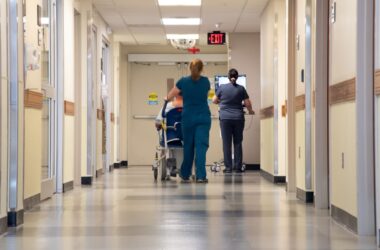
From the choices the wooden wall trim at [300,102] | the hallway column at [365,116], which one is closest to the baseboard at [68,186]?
the wooden wall trim at [300,102]

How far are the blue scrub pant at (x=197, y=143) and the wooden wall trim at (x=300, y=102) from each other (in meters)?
2.10

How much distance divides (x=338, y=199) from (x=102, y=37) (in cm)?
875

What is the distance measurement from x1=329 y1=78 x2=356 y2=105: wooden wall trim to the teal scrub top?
4.32m

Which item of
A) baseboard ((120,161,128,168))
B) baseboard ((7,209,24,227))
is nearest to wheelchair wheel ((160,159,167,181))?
baseboard ((7,209,24,227))

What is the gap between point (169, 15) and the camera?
13172 millimetres

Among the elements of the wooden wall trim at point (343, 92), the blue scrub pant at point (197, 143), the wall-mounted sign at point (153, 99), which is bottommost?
the blue scrub pant at point (197, 143)

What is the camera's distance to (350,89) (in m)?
4.94

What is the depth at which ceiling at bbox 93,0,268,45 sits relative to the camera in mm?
12000

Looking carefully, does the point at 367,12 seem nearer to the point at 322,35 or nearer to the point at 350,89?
the point at 350,89

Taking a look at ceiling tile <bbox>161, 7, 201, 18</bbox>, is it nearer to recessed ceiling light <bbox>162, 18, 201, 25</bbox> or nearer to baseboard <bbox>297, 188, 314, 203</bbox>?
recessed ceiling light <bbox>162, 18, 201, 25</bbox>

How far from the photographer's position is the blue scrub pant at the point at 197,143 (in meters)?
9.88

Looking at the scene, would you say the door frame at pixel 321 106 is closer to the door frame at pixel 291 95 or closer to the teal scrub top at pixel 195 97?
the door frame at pixel 291 95

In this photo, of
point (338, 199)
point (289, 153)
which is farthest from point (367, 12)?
point (289, 153)

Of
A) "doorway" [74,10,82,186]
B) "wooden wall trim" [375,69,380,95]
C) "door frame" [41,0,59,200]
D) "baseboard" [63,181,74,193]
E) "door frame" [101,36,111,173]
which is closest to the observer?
"wooden wall trim" [375,69,380,95]
